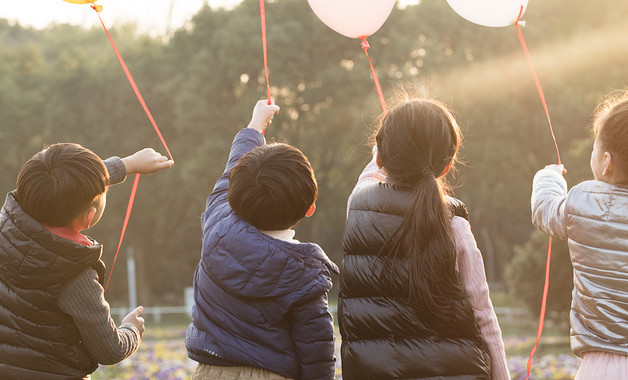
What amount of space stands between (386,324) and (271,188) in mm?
476

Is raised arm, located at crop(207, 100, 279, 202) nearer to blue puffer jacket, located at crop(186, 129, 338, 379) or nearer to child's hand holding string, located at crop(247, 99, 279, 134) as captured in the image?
child's hand holding string, located at crop(247, 99, 279, 134)

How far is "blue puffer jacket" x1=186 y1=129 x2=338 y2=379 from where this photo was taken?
6.43 ft

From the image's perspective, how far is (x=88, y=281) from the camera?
199cm

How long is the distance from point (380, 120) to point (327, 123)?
15410 mm

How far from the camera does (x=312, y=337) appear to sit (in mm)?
1979

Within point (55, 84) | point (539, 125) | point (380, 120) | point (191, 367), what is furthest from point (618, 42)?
point (55, 84)

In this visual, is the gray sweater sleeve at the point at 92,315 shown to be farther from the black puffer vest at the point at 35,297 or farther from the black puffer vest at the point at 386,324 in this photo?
the black puffer vest at the point at 386,324

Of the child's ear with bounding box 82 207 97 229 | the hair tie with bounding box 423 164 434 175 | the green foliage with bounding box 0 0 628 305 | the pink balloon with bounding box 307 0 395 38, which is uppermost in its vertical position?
the pink balloon with bounding box 307 0 395 38

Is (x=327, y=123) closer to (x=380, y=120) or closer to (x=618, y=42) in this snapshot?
(x=618, y=42)

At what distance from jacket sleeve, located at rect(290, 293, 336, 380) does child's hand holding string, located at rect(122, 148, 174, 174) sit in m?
0.70

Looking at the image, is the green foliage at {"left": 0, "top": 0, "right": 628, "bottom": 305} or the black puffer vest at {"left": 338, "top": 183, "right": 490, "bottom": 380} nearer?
the black puffer vest at {"left": 338, "top": 183, "right": 490, "bottom": 380}

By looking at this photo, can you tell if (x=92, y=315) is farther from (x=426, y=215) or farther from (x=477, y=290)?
(x=477, y=290)

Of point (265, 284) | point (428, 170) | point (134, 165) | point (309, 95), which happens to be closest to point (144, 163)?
point (134, 165)

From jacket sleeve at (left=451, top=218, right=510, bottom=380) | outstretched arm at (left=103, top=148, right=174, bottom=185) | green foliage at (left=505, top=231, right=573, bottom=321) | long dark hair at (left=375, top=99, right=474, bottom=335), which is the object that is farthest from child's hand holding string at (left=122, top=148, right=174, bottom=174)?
green foliage at (left=505, top=231, right=573, bottom=321)
